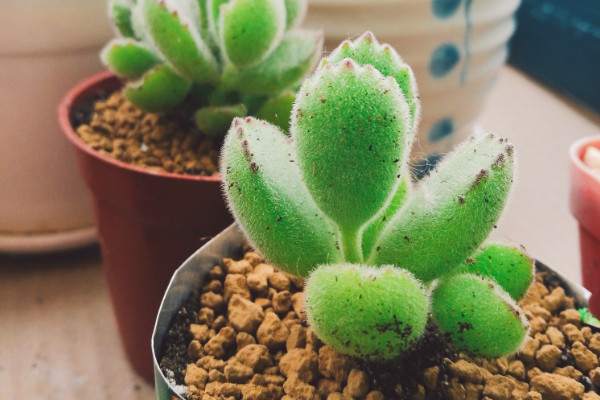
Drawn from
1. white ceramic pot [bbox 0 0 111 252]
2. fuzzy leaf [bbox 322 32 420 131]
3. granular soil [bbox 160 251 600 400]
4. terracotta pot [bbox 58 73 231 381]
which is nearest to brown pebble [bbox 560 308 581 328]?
granular soil [bbox 160 251 600 400]

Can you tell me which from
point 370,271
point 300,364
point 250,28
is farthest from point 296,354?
point 250,28

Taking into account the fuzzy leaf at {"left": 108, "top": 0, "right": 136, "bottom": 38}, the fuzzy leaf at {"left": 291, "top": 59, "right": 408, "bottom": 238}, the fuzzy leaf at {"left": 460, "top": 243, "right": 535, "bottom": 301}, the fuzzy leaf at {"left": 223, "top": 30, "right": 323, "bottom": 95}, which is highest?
the fuzzy leaf at {"left": 291, "top": 59, "right": 408, "bottom": 238}

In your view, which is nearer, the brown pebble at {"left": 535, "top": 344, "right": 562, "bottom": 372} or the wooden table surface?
the brown pebble at {"left": 535, "top": 344, "right": 562, "bottom": 372}

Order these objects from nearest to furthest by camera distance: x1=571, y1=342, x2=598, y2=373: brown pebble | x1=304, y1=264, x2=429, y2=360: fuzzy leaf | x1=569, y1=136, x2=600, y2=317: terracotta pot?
x1=304, y1=264, x2=429, y2=360: fuzzy leaf → x1=571, y1=342, x2=598, y2=373: brown pebble → x1=569, y1=136, x2=600, y2=317: terracotta pot

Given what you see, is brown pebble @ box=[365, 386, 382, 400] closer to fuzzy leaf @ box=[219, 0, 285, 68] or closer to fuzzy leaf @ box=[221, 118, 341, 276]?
fuzzy leaf @ box=[221, 118, 341, 276]

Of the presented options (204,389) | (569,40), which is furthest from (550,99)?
(204,389)

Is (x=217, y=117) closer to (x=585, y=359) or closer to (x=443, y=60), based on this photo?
(x=443, y=60)

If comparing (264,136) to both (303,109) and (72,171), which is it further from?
(72,171)
